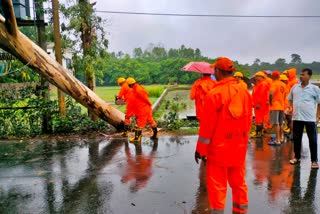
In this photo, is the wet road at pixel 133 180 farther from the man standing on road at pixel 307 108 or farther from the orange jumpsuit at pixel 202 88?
the orange jumpsuit at pixel 202 88

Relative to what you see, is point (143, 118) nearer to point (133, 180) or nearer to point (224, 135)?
point (133, 180)

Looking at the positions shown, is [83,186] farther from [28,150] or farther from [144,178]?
[28,150]

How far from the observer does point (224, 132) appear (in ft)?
10.9

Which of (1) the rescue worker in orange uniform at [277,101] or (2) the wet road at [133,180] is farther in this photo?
(1) the rescue worker in orange uniform at [277,101]

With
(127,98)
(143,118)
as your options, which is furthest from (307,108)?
(127,98)

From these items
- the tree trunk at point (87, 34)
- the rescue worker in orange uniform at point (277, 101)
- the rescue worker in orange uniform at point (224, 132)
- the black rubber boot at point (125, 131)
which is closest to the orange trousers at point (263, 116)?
the rescue worker in orange uniform at point (277, 101)

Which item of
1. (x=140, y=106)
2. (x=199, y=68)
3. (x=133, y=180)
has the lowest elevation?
(x=133, y=180)

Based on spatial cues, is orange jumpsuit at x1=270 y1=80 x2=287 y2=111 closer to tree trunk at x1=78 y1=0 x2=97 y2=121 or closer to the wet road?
the wet road

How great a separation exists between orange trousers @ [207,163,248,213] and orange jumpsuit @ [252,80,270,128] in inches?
185

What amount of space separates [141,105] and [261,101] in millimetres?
2879

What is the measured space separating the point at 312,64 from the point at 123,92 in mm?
27871

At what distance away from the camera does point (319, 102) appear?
5.52 meters

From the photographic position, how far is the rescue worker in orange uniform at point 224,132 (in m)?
3.27

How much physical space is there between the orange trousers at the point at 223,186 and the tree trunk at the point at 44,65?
4874mm
